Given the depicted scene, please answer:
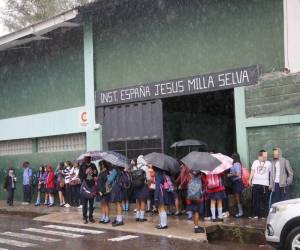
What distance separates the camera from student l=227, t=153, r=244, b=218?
1309 centimetres

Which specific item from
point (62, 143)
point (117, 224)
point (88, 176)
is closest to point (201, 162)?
point (117, 224)

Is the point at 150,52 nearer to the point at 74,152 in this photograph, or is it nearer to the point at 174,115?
the point at 174,115

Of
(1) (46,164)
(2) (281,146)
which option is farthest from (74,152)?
(2) (281,146)

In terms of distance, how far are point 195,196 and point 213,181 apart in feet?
5.47

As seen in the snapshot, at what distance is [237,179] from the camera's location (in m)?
13.1

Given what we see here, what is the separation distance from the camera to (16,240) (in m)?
11.6

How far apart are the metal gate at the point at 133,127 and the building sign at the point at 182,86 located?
25 cm

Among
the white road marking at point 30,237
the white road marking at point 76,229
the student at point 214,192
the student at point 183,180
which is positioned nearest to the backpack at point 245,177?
the student at point 214,192

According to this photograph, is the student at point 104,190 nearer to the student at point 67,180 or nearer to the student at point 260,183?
the student at point 260,183

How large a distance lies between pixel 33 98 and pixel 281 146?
11400mm

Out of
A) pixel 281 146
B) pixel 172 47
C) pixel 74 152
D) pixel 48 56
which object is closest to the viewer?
pixel 281 146

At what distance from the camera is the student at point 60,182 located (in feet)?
59.9

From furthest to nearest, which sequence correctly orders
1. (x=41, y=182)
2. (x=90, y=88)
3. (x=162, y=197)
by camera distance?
1. (x=41, y=182)
2. (x=90, y=88)
3. (x=162, y=197)

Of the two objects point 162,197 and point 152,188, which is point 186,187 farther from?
point 162,197
